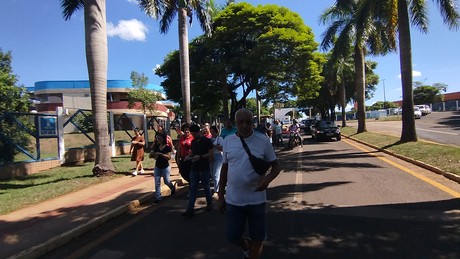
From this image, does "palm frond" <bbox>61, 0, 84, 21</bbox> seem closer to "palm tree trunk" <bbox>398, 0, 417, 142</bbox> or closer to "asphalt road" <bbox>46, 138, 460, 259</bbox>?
"asphalt road" <bbox>46, 138, 460, 259</bbox>

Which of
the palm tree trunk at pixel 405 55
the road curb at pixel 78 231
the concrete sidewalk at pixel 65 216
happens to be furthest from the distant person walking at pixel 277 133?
the road curb at pixel 78 231

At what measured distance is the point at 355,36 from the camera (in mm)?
23500

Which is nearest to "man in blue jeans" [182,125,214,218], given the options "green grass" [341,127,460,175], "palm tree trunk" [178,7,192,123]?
"green grass" [341,127,460,175]

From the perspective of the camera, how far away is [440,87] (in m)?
90.6

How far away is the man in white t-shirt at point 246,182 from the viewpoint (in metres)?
3.71

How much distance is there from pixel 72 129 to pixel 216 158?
367 inches

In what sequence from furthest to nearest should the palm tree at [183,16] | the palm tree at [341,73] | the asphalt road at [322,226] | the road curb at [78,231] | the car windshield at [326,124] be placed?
the palm tree at [341,73], the car windshield at [326,124], the palm tree at [183,16], the road curb at [78,231], the asphalt road at [322,226]

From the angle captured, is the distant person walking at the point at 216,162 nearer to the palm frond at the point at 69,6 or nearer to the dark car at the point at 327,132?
the palm frond at the point at 69,6

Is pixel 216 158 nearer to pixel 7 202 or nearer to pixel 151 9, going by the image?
pixel 7 202

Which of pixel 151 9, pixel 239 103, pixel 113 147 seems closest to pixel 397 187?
pixel 151 9

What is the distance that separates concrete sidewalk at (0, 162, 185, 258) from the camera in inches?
215

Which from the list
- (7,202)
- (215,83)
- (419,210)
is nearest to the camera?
(419,210)

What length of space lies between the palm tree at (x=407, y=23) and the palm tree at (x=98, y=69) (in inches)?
467

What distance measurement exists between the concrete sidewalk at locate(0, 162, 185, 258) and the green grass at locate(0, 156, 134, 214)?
325mm
